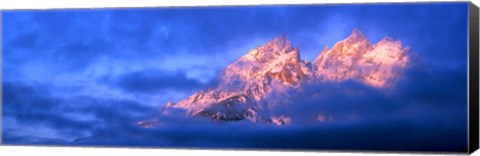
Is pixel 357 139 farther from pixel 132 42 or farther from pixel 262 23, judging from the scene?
pixel 132 42

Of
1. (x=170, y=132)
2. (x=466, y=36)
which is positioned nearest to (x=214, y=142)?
(x=170, y=132)

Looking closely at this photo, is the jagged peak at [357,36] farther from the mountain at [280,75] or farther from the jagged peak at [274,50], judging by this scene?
the jagged peak at [274,50]

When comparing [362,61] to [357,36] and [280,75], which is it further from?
[280,75]

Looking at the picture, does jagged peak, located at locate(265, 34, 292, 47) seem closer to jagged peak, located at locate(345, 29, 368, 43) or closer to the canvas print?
the canvas print

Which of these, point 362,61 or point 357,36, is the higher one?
point 357,36

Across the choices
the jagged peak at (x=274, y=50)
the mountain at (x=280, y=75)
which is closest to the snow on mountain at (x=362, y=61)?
the mountain at (x=280, y=75)

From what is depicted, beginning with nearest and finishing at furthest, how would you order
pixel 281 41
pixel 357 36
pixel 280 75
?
1. pixel 357 36
2. pixel 281 41
3. pixel 280 75

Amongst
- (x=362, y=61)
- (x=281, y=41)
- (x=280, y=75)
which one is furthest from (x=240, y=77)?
(x=362, y=61)
